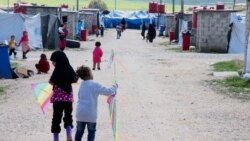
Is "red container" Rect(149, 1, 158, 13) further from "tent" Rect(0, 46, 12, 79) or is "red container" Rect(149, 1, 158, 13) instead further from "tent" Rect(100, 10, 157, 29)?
"tent" Rect(0, 46, 12, 79)


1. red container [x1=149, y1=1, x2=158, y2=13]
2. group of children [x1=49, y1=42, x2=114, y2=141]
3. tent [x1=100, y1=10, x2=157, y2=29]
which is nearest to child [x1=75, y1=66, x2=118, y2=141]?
group of children [x1=49, y1=42, x2=114, y2=141]

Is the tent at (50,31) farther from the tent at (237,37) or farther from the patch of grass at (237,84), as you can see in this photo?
the patch of grass at (237,84)

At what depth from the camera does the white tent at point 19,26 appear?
33.3 metres

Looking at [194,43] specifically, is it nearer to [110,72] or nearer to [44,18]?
[44,18]

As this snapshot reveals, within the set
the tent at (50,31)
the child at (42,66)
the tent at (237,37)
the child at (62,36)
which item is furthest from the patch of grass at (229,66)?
the tent at (50,31)

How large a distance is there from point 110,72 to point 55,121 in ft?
40.0

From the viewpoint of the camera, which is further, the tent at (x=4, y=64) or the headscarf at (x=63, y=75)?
the tent at (x=4, y=64)

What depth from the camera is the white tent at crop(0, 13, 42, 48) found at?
109ft

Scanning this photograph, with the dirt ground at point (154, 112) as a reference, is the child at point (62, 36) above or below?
above

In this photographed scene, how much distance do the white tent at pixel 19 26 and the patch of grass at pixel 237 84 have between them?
1693 cm

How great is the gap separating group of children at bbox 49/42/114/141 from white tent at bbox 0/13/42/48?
24.3m

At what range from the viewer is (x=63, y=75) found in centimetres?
914

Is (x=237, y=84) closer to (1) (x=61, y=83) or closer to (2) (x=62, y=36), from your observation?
(1) (x=61, y=83)

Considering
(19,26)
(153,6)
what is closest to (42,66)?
(19,26)
